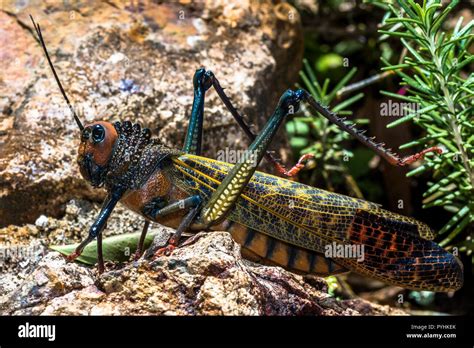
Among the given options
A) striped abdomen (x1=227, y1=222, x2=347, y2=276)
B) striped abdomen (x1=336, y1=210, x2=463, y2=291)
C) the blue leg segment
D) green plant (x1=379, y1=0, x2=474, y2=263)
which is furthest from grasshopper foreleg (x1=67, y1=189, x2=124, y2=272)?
green plant (x1=379, y1=0, x2=474, y2=263)

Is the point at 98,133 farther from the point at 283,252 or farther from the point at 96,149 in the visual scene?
the point at 283,252

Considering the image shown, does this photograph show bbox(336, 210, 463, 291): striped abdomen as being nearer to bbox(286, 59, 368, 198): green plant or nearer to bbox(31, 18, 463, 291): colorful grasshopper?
bbox(31, 18, 463, 291): colorful grasshopper

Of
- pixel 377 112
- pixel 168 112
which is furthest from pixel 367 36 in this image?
pixel 168 112

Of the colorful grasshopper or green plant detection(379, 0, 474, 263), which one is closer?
the colorful grasshopper

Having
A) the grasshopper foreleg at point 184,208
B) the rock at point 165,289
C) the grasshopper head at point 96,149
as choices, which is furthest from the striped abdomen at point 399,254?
the grasshopper head at point 96,149
